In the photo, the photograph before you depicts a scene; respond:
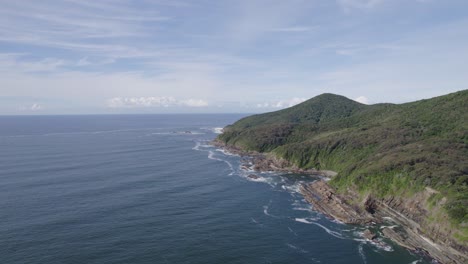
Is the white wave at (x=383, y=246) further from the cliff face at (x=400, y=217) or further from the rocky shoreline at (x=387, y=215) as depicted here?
the cliff face at (x=400, y=217)

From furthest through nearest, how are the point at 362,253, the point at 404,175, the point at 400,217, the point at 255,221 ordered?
the point at 404,175, the point at 400,217, the point at 255,221, the point at 362,253

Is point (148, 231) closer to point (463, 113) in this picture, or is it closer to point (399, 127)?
point (399, 127)

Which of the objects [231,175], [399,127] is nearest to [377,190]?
[231,175]

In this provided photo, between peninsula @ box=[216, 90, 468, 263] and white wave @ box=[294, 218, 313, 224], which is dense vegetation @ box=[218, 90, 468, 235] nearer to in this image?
peninsula @ box=[216, 90, 468, 263]

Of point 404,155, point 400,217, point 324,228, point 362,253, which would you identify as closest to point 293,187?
point 404,155

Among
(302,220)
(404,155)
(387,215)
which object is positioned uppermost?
(404,155)

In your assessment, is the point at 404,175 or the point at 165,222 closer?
the point at 165,222

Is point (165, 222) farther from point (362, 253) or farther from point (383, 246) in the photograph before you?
point (383, 246)
